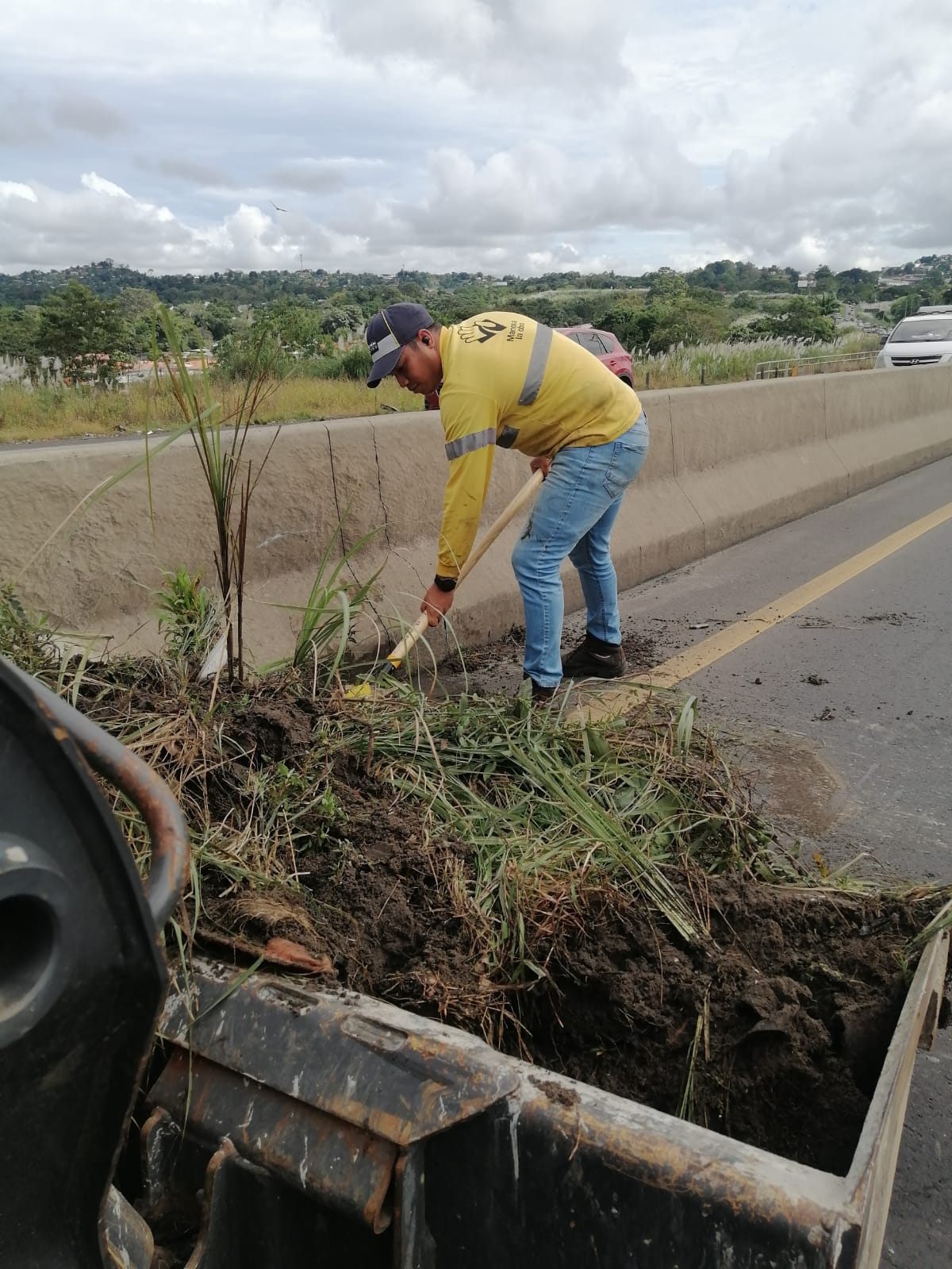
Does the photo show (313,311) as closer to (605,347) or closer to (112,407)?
(112,407)

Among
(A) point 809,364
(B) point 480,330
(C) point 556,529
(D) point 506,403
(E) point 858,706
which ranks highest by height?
(B) point 480,330

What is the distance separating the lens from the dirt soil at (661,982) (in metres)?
1.98

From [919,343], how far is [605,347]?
6.81 m

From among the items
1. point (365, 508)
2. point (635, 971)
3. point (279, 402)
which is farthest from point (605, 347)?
point (635, 971)

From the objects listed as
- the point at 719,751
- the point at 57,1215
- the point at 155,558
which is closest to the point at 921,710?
the point at 719,751

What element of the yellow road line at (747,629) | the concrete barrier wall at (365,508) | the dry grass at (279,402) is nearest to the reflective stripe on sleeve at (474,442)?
the concrete barrier wall at (365,508)

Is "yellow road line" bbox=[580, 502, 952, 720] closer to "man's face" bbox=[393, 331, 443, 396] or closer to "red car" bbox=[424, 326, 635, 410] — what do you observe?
"man's face" bbox=[393, 331, 443, 396]

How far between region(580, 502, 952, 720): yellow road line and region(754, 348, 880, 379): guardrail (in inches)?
286

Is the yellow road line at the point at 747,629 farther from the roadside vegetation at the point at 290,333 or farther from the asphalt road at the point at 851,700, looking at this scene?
the roadside vegetation at the point at 290,333

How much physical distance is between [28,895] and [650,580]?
6326 millimetres

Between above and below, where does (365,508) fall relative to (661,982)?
above

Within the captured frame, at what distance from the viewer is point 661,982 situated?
216 cm

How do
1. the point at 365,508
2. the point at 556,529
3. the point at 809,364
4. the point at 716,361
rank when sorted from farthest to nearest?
the point at 809,364 < the point at 716,361 < the point at 365,508 < the point at 556,529

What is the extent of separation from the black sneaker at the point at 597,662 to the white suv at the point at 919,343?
16.0m
